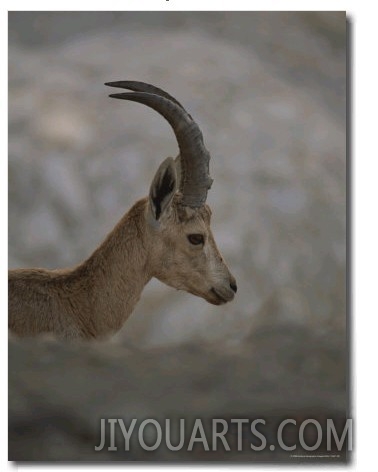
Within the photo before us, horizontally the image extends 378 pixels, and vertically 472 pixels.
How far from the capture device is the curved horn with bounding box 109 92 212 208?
4.16 metres

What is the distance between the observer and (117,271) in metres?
4.15

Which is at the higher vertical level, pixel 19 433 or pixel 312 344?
pixel 312 344

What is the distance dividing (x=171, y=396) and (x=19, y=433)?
82 centimetres

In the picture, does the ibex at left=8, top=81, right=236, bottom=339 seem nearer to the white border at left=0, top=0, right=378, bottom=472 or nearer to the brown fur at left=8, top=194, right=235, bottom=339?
the brown fur at left=8, top=194, right=235, bottom=339

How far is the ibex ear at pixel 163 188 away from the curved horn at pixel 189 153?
109 millimetres

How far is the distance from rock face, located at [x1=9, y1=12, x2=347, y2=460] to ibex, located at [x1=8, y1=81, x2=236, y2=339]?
135 millimetres

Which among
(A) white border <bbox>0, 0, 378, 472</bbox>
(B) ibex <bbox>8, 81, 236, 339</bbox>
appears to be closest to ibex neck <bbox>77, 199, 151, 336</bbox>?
(B) ibex <bbox>8, 81, 236, 339</bbox>

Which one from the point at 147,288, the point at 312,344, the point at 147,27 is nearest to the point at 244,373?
the point at 312,344

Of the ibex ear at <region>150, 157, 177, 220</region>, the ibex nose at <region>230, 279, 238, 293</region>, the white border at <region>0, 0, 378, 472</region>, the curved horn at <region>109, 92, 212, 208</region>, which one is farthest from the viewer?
the white border at <region>0, 0, 378, 472</region>

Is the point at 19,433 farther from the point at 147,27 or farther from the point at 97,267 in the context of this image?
the point at 147,27

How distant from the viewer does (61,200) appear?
4.44 m

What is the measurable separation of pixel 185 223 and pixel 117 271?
417 millimetres

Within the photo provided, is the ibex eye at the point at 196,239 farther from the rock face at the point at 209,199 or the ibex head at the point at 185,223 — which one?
the rock face at the point at 209,199
